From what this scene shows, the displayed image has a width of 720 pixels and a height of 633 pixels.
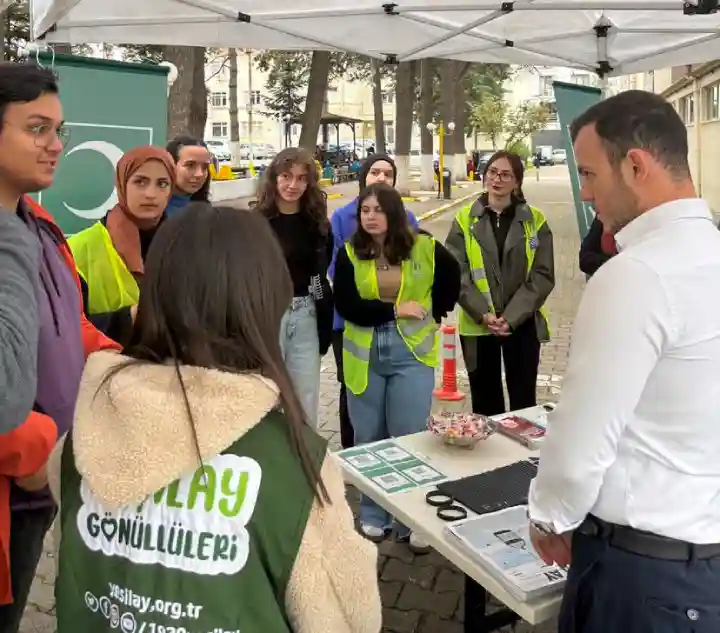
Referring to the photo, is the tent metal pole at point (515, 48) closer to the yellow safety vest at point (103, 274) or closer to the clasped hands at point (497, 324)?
the clasped hands at point (497, 324)

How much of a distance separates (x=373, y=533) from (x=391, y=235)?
55.8 inches

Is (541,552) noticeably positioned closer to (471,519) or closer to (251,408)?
(471,519)

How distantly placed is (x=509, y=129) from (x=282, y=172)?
147 feet

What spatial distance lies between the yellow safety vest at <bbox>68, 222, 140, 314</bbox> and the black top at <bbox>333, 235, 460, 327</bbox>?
98cm

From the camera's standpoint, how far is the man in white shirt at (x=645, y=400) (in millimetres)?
1542

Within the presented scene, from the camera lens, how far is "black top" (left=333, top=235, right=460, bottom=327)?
3557 mm

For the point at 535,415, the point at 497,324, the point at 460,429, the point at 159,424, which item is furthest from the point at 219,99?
the point at 159,424

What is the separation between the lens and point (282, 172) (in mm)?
4066

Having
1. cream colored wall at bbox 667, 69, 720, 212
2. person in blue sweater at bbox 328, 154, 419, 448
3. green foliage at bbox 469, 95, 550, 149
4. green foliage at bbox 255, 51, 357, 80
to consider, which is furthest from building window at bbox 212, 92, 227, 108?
person in blue sweater at bbox 328, 154, 419, 448

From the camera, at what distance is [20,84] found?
192 centimetres

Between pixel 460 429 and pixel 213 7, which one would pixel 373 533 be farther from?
pixel 213 7

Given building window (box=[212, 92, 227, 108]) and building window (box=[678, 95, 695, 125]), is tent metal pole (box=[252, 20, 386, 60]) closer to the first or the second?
building window (box=[678, 95, 695, 125])

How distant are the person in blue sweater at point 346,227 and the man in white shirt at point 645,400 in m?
2.24

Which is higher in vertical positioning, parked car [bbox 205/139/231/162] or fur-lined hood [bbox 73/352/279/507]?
parked car [bbox 205/139/231/162]
